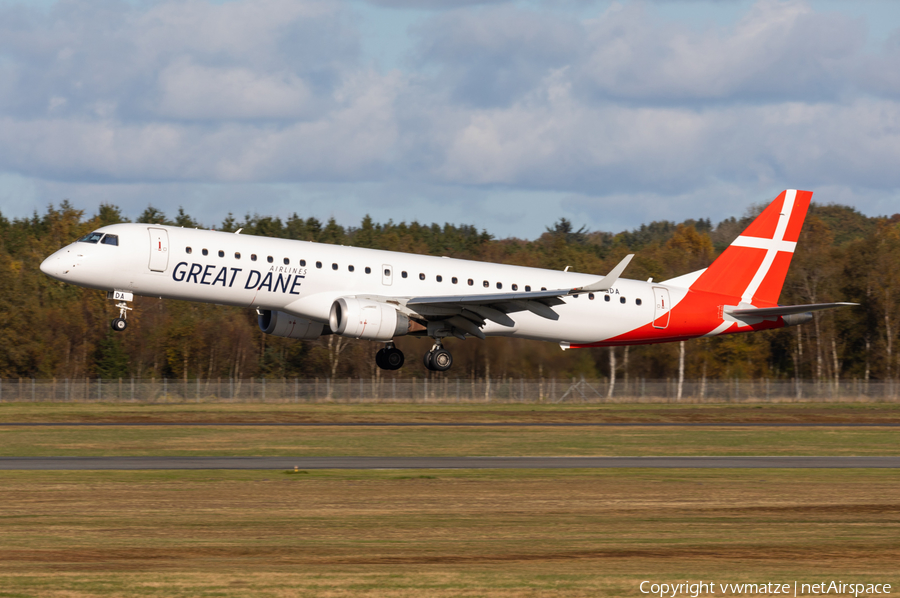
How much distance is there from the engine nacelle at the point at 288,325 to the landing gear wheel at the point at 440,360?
4220mm

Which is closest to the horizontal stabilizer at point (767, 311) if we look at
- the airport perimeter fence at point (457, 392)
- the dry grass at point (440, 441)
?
the dry grass at point (440, 441)

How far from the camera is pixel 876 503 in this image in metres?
26.7

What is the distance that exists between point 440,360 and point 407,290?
301 cm

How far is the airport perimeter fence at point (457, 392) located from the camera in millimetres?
67438

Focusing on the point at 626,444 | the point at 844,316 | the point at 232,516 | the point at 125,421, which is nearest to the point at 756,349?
the point at 844,316

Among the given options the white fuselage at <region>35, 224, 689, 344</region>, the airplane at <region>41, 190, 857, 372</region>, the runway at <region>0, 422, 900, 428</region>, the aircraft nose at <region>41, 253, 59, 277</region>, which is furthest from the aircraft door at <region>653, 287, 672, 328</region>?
the aircraft nose at <region>41, 253, 59, 277</region>

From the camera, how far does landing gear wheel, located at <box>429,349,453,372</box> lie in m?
39.1

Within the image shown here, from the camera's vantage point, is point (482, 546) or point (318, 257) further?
point (318, 257)

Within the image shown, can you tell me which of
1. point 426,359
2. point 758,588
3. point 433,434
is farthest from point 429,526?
point 433,434

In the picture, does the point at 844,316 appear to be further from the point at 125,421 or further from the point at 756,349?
the point at 125,421

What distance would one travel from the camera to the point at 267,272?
36.1 m

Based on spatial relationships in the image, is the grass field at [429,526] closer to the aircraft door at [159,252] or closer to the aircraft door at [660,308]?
the aircraft door at [660,308]

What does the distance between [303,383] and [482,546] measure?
175 feet

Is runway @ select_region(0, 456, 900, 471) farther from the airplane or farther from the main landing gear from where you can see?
the airplane
